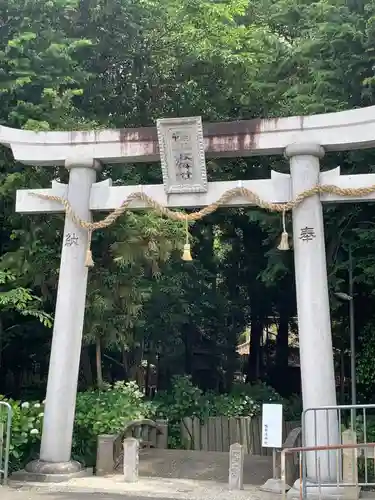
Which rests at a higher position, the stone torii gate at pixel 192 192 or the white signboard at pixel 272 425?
the stone torii gate at pixel 192 192

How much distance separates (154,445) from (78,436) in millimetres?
2233

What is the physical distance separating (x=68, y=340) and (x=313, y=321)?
360 centimetres

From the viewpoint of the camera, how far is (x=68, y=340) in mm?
8602

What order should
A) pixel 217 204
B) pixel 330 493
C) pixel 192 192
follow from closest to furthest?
pixel 330 493, pixel 217 204, pixel 192 192

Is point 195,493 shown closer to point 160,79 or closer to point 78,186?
point 78,186

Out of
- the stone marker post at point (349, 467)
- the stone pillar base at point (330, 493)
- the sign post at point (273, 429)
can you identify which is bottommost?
the stone pillar base at point (330, 493)

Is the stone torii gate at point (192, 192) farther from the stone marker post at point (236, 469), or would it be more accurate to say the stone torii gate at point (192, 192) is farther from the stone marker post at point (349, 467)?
the stone marker post at point (236, 469)

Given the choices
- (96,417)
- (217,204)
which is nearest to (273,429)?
(96,417)

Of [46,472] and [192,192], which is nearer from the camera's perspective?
[46,472]

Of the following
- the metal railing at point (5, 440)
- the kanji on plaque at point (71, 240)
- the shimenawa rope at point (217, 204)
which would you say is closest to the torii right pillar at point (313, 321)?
the shimenawa rope at point (217, 204)

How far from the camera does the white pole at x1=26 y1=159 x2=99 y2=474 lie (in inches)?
328

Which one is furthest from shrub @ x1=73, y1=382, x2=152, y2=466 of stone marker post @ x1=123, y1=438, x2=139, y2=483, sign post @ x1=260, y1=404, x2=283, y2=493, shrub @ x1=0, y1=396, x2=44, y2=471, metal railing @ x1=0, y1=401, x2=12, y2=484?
sign post @ x1=260, y1=404, x2=283, y2=493

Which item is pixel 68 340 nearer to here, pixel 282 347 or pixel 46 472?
pixel 46 472

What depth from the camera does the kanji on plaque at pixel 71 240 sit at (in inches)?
352
